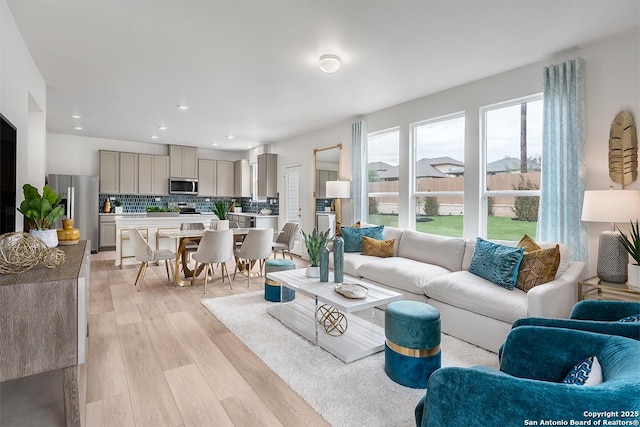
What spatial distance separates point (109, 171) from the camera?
7535mm

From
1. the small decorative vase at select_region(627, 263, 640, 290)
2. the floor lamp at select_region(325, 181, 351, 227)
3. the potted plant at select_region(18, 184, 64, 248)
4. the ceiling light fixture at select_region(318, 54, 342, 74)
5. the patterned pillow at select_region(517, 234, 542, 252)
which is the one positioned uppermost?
the ceiling light fixture at select_region(318, 54, 342, 74)

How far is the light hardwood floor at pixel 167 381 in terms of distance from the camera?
1827 millimetres

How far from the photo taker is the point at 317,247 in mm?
3221

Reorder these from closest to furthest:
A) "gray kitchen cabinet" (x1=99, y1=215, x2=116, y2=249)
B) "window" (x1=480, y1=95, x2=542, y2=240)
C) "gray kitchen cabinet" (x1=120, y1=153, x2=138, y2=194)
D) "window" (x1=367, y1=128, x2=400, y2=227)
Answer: "window" (x1=480, y1=95, x2=542, y2=240)
"window" (x1=367, y1=128, x2=400, y2=227)
"gray kitchen cabinet" (x1=99, y1=215, x2=116, y2=249)
"gray kitchen cabinet" (x1=120, y1=153, x2=138, y2=194)

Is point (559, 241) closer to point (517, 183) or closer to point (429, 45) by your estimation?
point (517, 183)

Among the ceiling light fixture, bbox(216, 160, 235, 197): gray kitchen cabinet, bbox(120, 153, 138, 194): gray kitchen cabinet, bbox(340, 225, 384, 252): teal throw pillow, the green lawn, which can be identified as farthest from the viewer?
bbox(216, 160, 235, 197): gray kitchen cabinet

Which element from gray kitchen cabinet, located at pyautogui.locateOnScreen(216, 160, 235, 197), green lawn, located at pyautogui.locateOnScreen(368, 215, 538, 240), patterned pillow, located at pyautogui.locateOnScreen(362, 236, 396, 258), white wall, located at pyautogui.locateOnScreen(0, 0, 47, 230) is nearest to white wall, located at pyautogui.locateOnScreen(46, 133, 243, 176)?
gray kitchen cabinet, located at pyautogui.locateOnScreen(216, 160, 235, 197)

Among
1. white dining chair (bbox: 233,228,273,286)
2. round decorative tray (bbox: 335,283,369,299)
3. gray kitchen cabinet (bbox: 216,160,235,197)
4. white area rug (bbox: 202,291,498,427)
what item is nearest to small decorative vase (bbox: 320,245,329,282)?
round decorative tray (bbox: 335,283,369,299)

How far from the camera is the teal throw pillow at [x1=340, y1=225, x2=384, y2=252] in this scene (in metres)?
4.60

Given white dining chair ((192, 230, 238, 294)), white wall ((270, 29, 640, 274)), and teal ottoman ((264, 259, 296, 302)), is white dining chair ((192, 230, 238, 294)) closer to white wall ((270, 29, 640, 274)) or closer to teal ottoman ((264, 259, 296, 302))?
teal ottoman ((264, 259, 296, 302))

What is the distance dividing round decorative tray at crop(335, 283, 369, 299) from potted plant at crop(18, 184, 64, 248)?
86.7 inches

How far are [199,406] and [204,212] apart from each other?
7.73 metres

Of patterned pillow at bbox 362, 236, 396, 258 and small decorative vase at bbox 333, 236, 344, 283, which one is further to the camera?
patterned pillow at bbox 362, 236, 396, 258

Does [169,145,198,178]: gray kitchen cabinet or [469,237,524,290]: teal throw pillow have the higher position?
[169,145,198,178]: gray kitchen cabinet
